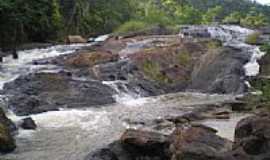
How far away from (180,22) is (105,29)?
21.2 meters

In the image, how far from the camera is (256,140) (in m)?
12.0

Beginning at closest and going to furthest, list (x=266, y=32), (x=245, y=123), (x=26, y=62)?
(x=245, y=123), (x=26, y=62), (x=266, y=32)

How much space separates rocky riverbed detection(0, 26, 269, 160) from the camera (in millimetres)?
13734

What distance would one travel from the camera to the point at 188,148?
11.8 metres

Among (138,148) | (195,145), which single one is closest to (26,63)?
(138,148)

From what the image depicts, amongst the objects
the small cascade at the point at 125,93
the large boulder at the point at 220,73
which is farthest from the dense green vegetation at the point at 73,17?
the small cascade at the point at 125,93

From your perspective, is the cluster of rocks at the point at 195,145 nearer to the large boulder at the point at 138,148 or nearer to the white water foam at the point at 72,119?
the large boulder at the point at 138,148

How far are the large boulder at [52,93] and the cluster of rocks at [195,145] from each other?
823 cm

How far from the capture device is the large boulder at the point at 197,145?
1160 cm

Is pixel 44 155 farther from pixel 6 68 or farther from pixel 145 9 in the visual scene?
pixel 145 9

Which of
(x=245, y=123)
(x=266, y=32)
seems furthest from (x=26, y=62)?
(x=266, y=32)

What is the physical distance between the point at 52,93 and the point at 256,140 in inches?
540

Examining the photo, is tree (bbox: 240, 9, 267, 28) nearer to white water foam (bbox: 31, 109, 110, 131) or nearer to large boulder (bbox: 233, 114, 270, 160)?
white water foam (bbox: 31, 109, 110, 131)

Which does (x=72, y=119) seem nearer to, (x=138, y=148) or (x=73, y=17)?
(x=138, y=148)
